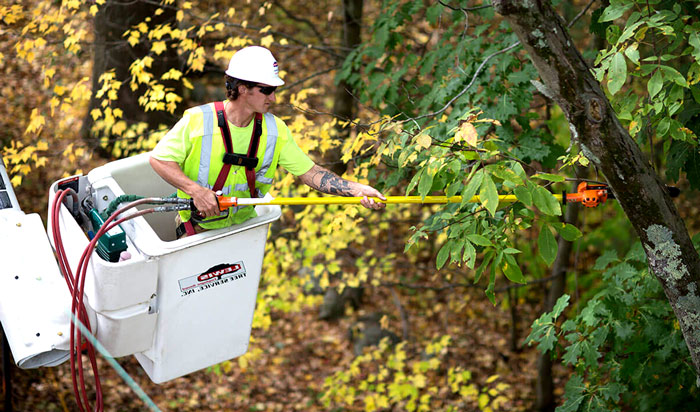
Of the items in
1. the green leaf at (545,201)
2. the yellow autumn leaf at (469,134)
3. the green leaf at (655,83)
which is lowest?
the green leaf at (545,201)

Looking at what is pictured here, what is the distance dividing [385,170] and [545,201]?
2615 mm

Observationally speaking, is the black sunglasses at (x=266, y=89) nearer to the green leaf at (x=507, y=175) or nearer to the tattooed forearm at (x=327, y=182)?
the tattooed forearm at (x=327, y=182)

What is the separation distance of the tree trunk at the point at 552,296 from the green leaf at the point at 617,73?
3310 mm

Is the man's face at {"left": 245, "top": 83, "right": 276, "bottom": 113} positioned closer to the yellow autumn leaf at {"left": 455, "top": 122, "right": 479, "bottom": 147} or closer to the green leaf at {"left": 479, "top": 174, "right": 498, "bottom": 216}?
the yellow autumn leaf at {"left": 455, "top": 122, "right": 479, "bottom": 147}

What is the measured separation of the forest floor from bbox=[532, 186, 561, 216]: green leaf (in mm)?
4908

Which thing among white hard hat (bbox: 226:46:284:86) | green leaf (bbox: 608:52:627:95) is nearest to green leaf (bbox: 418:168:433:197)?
green leaf (bbox: 608:52:627:95)

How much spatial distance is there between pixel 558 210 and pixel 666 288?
0.72 metres

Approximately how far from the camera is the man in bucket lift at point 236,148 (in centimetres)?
313

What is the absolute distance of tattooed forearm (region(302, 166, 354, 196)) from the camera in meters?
3.44

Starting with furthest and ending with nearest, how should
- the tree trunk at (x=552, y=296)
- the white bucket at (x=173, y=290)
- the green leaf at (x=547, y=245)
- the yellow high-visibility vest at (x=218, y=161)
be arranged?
the tree trunk at (x=552, y=296) → the yellow high-visibility vest at (x=218, y=161) → the white bucket at (x=173, y=290) → the green leaf at (x=547, y=245)

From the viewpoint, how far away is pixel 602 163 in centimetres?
257

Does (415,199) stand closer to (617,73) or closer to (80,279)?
(617,73)

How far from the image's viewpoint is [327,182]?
3.48 metres

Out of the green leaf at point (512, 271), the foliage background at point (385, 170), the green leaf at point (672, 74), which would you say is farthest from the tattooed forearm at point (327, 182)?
the green leaf at point (672, 74)
